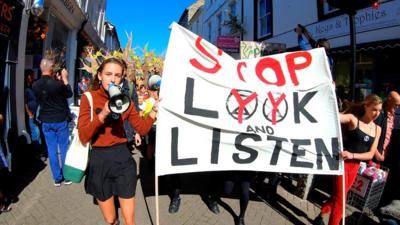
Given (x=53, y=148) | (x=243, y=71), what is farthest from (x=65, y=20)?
(x=243, y=71)

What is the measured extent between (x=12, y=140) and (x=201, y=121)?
4177 millimetres

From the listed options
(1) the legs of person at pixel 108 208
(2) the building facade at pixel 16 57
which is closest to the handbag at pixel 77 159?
(1) the legs of person at pixel 108 208

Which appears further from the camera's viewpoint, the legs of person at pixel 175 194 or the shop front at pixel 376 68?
the shop front at pixel 376 68

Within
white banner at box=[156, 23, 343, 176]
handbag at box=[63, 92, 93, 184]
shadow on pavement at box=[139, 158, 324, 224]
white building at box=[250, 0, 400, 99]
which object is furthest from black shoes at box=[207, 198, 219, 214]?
white building at box=[250, 0, 400, 99]

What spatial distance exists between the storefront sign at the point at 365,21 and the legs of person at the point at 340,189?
4833mm

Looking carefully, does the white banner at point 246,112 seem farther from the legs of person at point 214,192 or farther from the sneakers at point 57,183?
the sneakers at point 57,183

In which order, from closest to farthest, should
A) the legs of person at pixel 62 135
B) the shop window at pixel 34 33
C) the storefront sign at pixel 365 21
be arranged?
the legs of person at pixel 62 135
the storefront sign at pixel 365 21
the shop window at pixel 34 33

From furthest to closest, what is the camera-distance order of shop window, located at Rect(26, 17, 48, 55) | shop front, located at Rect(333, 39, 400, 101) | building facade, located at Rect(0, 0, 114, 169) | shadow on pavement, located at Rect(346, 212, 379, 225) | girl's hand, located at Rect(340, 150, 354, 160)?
shop window, located at Rect(26, 17, 48, 55) → shop front, located at Rect(333, 39, 400, 101) → building facade, located at Rect(0, 0, 114, 169) → shadow on pavement, located at Rect(346, 212, 379, 225) → girl's hand, located at Rect(340, 150, 354, 160)

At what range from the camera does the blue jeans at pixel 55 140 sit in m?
5.12

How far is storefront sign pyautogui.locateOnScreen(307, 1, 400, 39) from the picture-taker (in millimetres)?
7188

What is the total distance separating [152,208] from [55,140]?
192 centimetres

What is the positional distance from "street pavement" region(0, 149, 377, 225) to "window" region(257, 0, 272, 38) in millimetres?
9464

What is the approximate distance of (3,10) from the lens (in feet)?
17.8

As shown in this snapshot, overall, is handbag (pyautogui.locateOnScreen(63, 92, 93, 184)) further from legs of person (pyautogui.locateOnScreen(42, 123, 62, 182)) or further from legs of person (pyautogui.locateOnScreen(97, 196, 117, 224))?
legs of person (pyautogui.locateOnScreen(42, 123, 62, 182))
